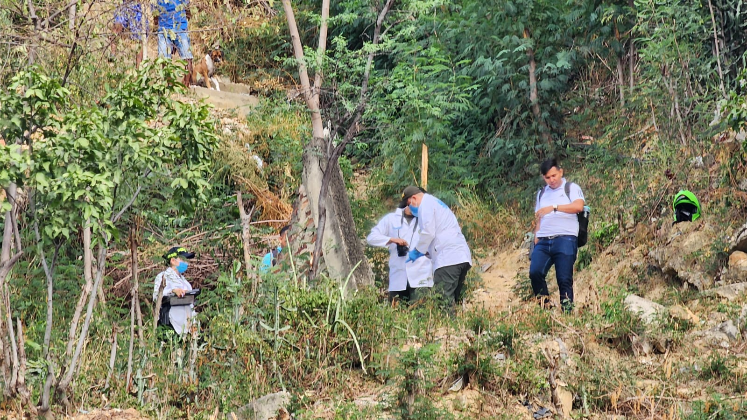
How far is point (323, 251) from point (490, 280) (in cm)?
332

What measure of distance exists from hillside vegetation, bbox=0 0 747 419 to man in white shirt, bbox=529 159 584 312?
0.51m

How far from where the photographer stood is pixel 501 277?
12250mm

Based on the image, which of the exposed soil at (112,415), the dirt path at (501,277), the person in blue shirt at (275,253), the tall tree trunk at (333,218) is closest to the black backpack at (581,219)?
the dirt path at (501,277)

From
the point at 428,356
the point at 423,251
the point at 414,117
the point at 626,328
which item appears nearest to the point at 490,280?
the point at 414,117

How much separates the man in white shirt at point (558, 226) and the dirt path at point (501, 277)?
2.11m

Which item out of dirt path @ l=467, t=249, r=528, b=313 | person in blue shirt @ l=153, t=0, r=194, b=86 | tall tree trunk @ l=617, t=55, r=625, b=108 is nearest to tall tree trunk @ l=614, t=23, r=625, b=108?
tall tree trunk @ l=617, t=55, r=625, b=108

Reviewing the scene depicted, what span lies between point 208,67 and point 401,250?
9.58 meters

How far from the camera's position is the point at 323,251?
9.61 metres

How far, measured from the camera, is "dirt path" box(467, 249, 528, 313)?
1087 cm

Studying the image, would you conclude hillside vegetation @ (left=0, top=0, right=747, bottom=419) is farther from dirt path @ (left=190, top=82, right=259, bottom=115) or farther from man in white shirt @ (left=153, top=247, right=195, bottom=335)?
man in white shirt @ (left=153, top=247, right=195, bottom=335)

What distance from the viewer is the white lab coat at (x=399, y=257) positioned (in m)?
8.91

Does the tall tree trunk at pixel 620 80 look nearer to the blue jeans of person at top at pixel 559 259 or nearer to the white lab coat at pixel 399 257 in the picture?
the white lab coat at pixel 399 257

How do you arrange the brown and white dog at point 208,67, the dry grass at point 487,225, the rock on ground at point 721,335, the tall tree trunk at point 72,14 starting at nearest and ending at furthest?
the rock on ground at point 721,335, the tall tree trunk at point 72,14, the dry grass at point 487,225, the brown and white dog at point 208,67

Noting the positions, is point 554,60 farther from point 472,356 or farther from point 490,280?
point 472,356
